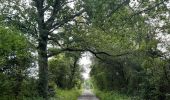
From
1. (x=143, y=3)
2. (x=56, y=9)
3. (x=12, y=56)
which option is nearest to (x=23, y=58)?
(x=12, y=56)

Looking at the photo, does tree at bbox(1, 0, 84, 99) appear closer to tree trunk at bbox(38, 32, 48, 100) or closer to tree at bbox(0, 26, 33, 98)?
tree trunk at bbox(38, 32, 48, 100)

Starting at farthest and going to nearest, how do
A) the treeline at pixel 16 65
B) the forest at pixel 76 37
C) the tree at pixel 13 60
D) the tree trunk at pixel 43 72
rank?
the tree trunk at pixel 43 72, the forest at pixel 76 37, the treeline at pixel 16 65, the tree at pixel 13 60

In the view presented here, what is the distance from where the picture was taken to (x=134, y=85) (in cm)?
3431

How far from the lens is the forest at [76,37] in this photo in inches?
570

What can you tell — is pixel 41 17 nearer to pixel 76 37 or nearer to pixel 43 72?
pixel 76 37

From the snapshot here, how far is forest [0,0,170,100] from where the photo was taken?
1448 cm

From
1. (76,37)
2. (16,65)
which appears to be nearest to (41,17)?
(76,37)

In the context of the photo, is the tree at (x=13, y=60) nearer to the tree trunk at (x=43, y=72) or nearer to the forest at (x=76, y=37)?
the forest at (x=76, y=37)

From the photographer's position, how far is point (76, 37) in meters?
24.6

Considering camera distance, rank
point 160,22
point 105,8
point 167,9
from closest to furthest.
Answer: point 167,9 → point 105,8 → point 160,22

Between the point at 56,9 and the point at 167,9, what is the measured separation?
11265 millimetres

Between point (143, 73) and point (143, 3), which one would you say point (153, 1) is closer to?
point (143, 3)

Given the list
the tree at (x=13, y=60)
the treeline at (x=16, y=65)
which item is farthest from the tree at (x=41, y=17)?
the tree at (x=13, y=60)

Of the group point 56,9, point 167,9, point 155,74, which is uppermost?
point 56,9
